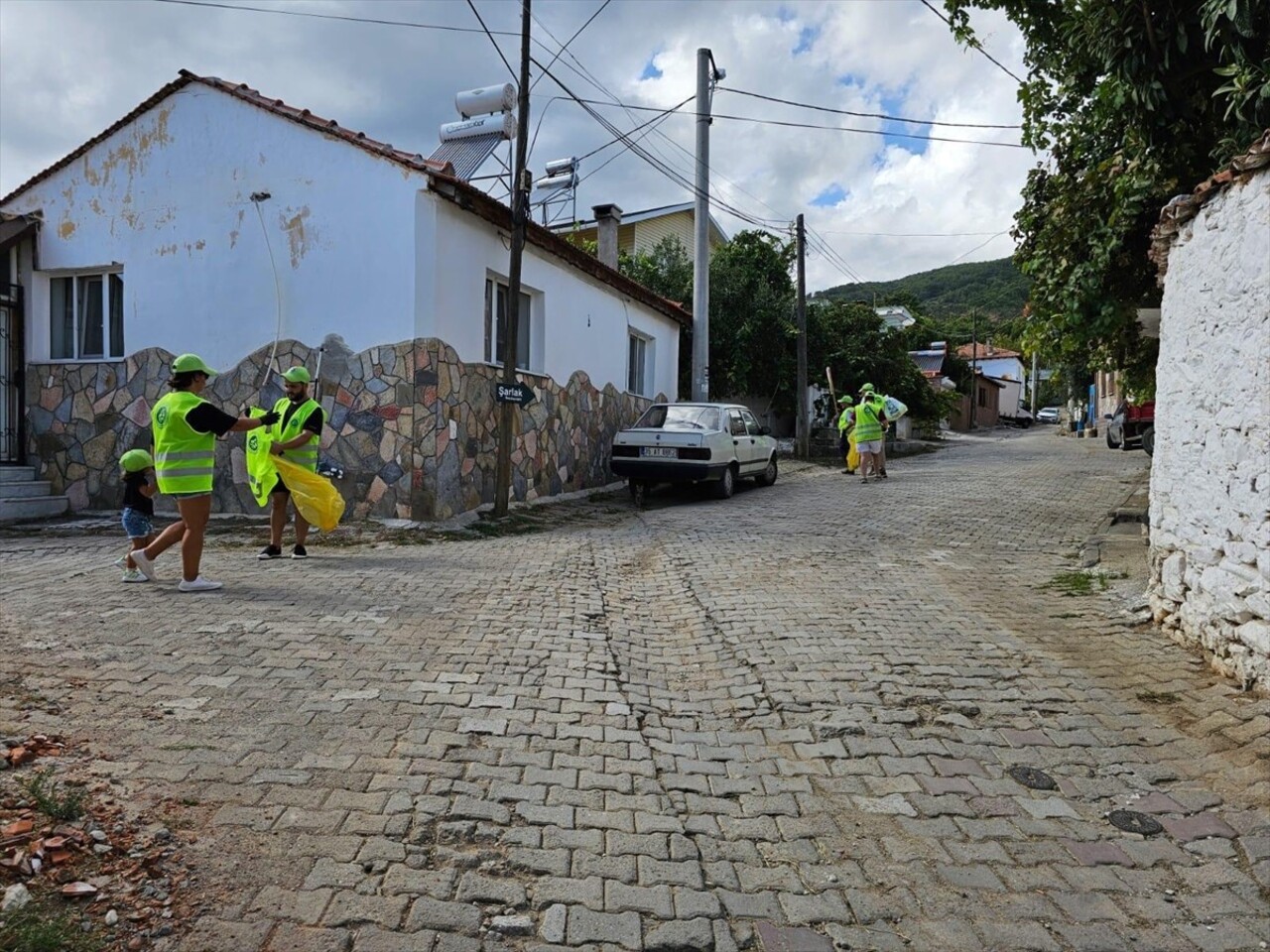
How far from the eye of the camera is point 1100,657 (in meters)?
5.31

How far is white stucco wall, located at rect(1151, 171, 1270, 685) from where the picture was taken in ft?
14.3

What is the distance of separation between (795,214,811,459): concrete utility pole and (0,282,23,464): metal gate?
633 inches

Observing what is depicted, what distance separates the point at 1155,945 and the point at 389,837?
7.92ft

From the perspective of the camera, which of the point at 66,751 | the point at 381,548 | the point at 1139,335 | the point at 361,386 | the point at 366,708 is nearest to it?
the point at 66,751

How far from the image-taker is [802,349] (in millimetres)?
21875

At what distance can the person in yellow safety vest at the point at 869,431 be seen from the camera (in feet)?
49.7

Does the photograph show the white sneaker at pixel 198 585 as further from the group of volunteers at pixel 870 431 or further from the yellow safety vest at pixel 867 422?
the yellow safety vest at pixel 867 422

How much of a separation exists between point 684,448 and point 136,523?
25.5 ft

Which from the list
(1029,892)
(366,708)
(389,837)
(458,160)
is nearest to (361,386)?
(458,160)

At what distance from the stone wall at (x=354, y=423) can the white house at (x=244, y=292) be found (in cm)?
2

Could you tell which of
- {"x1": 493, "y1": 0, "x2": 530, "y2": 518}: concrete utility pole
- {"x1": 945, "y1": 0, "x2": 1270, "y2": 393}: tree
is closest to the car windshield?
{"x1": 493, "y1": 0, "x2": 530, "y2": 518}: concrete utility pole

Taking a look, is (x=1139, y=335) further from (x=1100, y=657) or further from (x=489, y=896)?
(x=489, y=896)

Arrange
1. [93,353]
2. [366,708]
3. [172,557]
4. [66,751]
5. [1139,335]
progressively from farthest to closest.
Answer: [93,353]
[1139,335]
[172,557]
[366,708]
[66,751]

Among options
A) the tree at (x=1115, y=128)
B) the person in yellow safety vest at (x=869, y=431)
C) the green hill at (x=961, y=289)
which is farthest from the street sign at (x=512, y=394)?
the green hill at (x=961, y=289)
